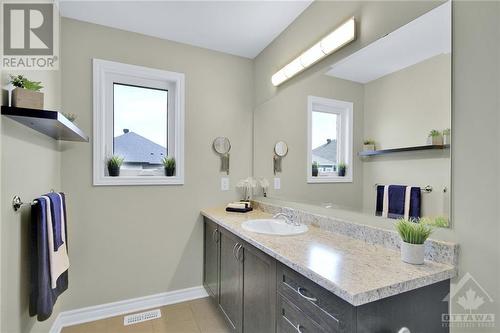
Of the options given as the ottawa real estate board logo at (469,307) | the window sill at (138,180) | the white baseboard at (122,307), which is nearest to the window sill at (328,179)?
the ottawa real estate board logo at (469,307)

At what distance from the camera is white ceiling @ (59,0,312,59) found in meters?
1.86

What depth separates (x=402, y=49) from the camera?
4.15 ft

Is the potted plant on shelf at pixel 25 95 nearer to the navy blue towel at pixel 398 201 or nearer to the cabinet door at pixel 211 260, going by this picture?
the cabinet door at pixel 211 260

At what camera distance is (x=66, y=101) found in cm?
200

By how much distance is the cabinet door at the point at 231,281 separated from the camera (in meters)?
1.64

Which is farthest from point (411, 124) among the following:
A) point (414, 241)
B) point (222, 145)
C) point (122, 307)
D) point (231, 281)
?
point (122, 307)

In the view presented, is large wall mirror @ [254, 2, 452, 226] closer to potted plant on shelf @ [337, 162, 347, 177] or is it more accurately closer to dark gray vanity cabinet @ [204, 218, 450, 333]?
potted plant on shelf @ [337, 162, 347, 177]

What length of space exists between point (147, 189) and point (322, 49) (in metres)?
1.87

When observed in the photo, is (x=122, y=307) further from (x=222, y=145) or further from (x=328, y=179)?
(x=328, y=179)

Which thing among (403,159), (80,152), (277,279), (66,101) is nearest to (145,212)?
(80,152)

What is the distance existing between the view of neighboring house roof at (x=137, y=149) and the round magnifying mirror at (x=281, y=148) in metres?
1.12

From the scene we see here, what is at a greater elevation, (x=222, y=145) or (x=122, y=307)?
(x=222, y=145)

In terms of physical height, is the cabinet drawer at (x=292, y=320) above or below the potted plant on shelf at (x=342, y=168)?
below

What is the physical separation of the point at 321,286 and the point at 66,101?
90.5 inches
